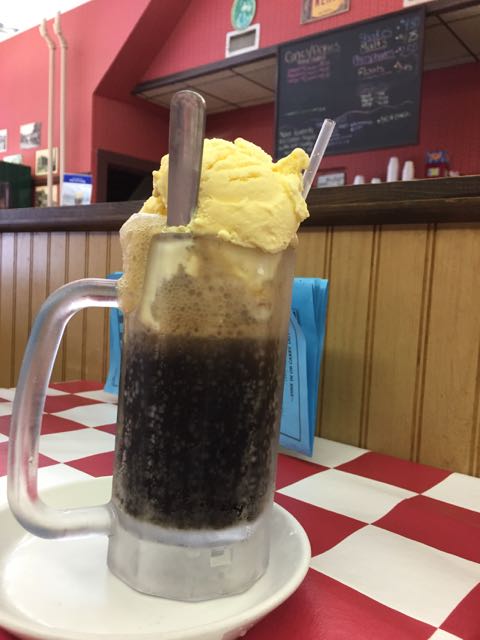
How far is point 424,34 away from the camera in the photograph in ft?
10.6

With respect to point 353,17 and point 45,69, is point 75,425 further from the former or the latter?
point 45,69

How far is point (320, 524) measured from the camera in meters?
0.63

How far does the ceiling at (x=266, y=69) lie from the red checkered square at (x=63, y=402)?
2.27 m

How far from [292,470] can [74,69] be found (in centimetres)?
481

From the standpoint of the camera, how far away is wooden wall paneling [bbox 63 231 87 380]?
1.55 m

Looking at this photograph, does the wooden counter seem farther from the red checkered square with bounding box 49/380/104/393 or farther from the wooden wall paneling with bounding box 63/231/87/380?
the wooden wall paneling with bounding box 63/231/87/380

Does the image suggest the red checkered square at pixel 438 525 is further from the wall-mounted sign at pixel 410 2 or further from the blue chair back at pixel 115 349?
the wall-mounted sign at pixel 410 2

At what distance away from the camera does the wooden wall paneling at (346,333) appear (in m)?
1.00

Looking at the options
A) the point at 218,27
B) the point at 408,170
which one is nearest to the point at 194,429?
the point at 408,170

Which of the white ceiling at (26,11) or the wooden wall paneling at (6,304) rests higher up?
the white ceiling at (26,11)

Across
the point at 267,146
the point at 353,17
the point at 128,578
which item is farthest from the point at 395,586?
the point at 267,146

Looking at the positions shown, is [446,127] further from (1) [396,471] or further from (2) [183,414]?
(2) [183,414]

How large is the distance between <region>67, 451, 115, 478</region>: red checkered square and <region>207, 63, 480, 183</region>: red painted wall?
343 centimetres

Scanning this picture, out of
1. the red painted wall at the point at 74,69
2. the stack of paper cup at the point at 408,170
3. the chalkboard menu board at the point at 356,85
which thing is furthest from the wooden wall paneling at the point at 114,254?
the red painted wall at the point at 74,69
